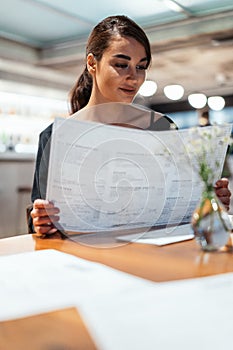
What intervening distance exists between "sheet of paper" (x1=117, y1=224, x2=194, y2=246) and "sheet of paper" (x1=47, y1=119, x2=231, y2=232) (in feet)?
0.20

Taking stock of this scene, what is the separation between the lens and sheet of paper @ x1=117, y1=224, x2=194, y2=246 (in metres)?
1.13

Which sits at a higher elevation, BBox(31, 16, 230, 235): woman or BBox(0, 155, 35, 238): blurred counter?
BBox(31, 16, 230, 235): woman

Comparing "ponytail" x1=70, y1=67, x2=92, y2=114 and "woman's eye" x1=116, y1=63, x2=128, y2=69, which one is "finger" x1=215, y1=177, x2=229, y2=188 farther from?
"ponytail" x1=70, y1=67, x2=92, y2=114

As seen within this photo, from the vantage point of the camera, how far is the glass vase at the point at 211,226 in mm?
987

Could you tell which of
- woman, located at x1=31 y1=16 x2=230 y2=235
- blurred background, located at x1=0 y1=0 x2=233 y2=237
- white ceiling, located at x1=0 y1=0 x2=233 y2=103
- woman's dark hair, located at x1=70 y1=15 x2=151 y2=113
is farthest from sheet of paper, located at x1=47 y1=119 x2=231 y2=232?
white ceiling, located at x1=0 y1=0 x2=233 y2=103

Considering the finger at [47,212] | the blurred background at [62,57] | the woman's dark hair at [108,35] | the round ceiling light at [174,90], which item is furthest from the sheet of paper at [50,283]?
the round ceiling light at [174,90]

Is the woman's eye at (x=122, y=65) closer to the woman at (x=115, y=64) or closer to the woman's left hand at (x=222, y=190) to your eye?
the woman at (x=115, y=64)

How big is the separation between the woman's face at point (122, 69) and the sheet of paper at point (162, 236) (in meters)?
0.60

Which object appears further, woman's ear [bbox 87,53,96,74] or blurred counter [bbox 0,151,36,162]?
blurred counter [bbox 0,151,36,162]

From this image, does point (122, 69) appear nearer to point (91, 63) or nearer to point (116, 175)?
point (91, 63)

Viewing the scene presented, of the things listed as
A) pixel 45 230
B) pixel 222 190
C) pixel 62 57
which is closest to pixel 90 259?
pixel 45 230

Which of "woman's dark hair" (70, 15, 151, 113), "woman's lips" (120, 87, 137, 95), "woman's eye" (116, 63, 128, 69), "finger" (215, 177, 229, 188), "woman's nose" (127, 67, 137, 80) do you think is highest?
"woman's dark hair" (70, 15, 151, 113)

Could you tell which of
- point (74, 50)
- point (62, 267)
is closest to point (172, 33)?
point (74, 50)

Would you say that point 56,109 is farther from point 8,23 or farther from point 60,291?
point 60,291
